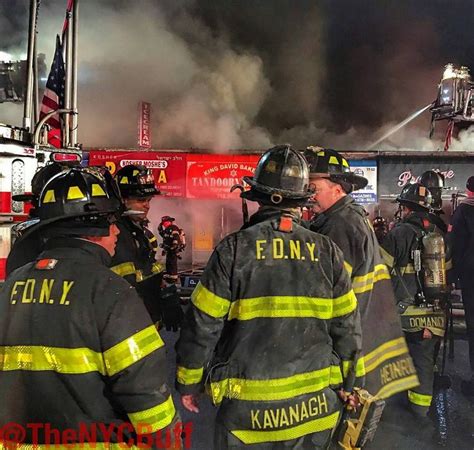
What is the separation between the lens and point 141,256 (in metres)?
3.22

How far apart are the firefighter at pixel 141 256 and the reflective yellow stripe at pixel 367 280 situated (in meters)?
1.46

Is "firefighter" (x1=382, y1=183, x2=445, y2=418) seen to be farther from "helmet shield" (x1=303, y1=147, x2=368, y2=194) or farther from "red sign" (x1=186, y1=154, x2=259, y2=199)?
"red sign" (x1=186, y1=154, x2=259, y2=199)

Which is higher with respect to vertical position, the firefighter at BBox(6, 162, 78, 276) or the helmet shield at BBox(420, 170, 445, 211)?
the helmet shield at BBox(420, 170, 445, 211)

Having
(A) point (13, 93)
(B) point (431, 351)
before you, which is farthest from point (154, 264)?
(A) point (13, 93)

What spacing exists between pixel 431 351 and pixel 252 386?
239 cm

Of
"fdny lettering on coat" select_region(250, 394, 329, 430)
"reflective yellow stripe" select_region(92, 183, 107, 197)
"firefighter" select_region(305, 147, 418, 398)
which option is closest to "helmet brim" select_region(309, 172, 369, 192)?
"firefighter" select_region(305, 147, 418, 398)

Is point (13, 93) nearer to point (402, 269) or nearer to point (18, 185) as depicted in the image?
point (18, 185)

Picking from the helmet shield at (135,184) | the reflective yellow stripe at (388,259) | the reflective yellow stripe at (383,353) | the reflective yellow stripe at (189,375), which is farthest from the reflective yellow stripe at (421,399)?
the helmet shield at (135,184)

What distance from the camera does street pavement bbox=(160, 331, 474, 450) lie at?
131 inches

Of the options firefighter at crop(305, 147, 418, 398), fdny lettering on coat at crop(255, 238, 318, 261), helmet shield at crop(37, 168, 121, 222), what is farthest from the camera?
firefighter at crop(305, 147, 418, 398)

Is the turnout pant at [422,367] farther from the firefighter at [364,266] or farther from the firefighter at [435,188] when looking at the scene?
the firefighter at [435,188]

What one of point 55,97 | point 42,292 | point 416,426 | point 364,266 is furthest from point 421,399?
point 55,97

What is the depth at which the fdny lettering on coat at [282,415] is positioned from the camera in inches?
77.0

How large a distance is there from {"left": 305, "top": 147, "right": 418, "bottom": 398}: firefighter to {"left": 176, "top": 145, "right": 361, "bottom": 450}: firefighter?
→ 677 millimetres
